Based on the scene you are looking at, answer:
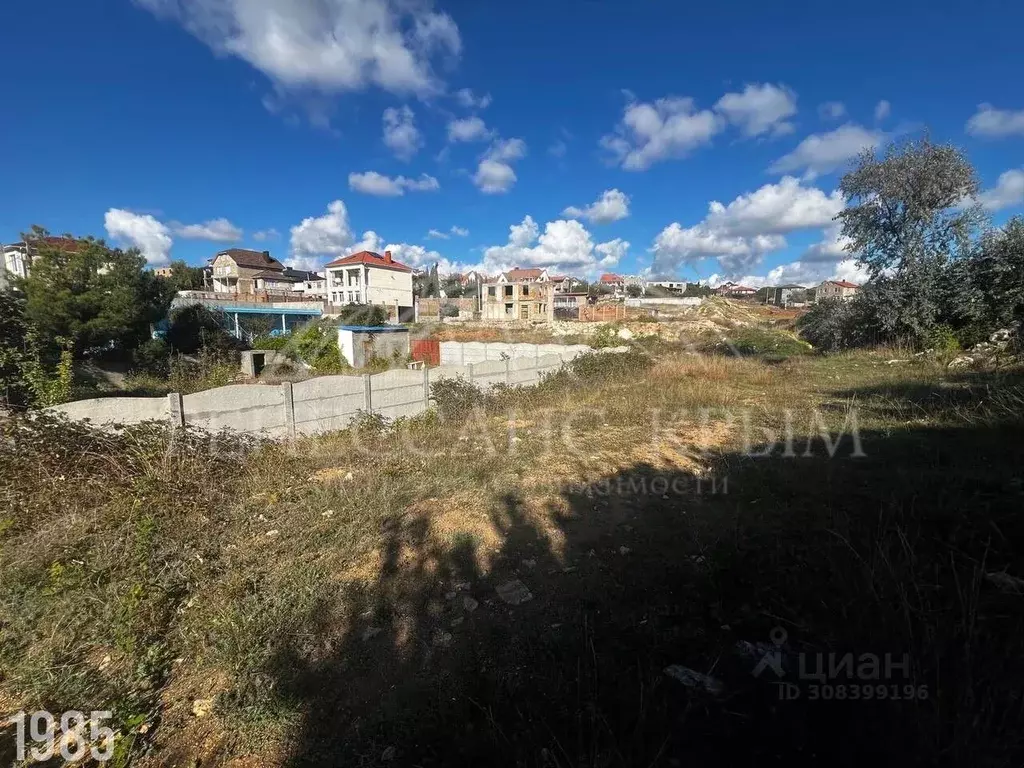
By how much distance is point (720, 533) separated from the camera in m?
3.19

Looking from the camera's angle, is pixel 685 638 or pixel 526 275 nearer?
pixel 685 638

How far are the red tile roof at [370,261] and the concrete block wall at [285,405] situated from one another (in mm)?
41532

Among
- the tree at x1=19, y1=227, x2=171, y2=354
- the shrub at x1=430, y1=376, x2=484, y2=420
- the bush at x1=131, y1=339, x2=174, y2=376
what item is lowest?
the shrub at x1=430, y1=376, x2=484, y2=420

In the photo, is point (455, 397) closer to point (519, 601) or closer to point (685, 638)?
point (519, 601)

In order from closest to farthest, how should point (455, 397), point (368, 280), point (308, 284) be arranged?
point (455, 397), point (368, 280), point (308, 284)

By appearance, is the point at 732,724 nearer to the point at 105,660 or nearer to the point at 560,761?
the point at 560,761

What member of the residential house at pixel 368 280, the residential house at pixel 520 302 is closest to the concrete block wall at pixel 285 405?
the residential house at pixel 520 302

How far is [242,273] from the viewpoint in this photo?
177 feet

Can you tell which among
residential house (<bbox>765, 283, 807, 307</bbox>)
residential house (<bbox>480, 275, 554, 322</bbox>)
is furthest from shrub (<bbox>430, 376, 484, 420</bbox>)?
residential house (<bbox>765, 283, 807, 307</bbox>)

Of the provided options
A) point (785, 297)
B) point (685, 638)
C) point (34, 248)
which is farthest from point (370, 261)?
point (785, 297)

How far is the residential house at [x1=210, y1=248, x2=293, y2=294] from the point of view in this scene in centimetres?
5353

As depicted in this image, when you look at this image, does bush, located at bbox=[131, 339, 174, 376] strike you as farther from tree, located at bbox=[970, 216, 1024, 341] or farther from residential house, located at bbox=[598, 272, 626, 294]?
residential house, located at bbox=[598, 272, 626, 294]

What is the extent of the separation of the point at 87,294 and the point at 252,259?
152ft

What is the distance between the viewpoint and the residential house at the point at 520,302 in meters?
44.3
